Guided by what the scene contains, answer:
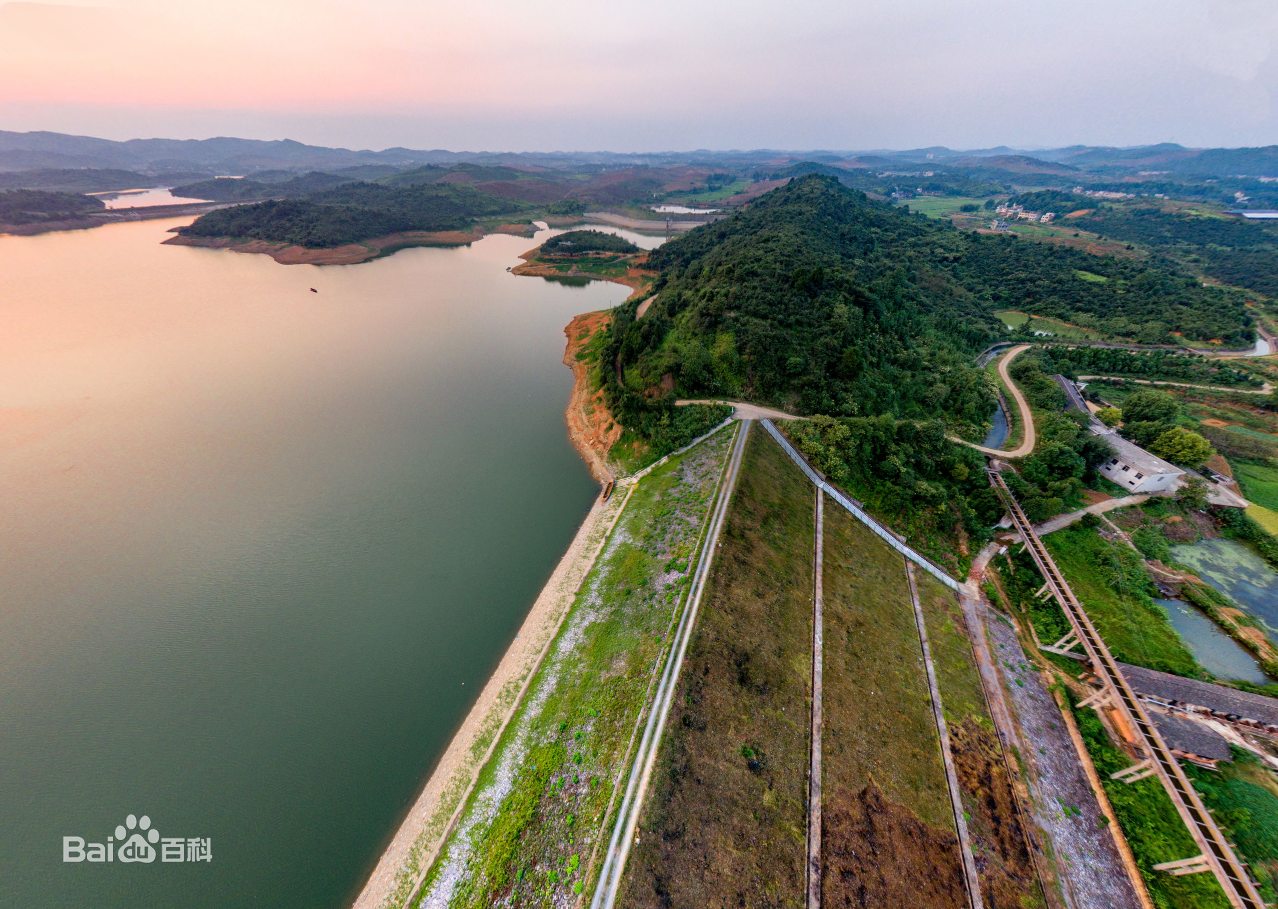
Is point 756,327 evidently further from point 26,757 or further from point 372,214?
point 372,214

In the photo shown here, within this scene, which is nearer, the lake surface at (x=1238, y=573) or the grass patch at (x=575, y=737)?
the grass patch at (x=575, y=737)

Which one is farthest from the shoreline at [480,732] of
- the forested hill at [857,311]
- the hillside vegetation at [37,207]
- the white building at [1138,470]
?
the hillside vegetation at [37,207]

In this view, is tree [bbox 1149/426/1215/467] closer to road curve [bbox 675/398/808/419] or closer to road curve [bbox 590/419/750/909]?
road curve [bbox 675/398/808/419]

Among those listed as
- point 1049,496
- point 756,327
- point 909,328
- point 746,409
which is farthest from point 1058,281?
point 746,409

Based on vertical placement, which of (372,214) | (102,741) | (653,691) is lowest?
(102,741)

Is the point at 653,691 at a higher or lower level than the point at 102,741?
higher

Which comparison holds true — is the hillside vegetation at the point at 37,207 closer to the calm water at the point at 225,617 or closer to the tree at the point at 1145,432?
the calm water at the point at 225,617

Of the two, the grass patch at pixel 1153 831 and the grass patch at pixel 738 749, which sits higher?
the grass patch at pixel 738 749
